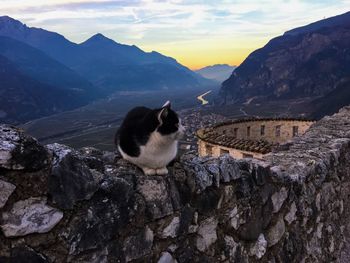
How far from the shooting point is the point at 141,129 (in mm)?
3955

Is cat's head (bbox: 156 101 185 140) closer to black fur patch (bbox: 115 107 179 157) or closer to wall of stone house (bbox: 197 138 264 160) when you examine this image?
black fur patch (bbox: 115 107 179 157)

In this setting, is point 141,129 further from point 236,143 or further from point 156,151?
point 236,143

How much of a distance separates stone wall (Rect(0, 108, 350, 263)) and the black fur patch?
204mm

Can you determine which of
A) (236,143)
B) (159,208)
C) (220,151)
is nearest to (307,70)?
(220,151)

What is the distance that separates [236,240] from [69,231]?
2267mm

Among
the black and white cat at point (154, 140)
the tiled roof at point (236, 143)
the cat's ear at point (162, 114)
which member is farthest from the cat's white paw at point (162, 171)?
the tiled roof at point (236, 143)

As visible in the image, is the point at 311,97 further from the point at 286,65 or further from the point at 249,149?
the point at 249,149

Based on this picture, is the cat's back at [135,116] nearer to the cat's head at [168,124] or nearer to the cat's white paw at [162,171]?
the cat's head at [168,124]

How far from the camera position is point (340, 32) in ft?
618

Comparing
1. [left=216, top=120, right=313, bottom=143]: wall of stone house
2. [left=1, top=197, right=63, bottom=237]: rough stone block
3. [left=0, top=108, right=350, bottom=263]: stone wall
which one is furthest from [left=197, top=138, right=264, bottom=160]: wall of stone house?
[left=1, top=197, right=63, bottom=237]: rough stone block

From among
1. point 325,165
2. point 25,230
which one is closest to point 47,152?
point 25,230

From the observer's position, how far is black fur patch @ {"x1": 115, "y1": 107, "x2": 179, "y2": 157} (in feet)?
12.7

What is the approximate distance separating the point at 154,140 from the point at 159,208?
65 cm

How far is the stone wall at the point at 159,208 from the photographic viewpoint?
276 centimetres
